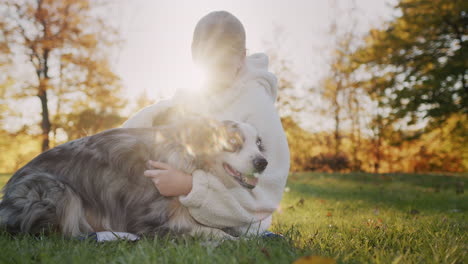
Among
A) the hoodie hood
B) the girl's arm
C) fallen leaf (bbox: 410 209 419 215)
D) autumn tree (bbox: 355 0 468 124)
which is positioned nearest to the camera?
the girl's arm

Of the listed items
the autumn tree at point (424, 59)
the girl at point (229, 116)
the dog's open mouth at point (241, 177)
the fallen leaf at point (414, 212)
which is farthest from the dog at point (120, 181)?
the autumn tree at point (424, 59)

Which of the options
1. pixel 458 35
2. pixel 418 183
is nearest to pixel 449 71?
pixel 458 35

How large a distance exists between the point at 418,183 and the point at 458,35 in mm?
6428

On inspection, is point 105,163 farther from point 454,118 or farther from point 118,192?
point 454,118

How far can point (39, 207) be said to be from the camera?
240 centimetres

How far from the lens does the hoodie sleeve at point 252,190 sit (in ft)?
7.98

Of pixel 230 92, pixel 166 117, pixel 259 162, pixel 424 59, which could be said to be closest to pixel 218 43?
pixel 230 92

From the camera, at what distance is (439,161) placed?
17422 mm

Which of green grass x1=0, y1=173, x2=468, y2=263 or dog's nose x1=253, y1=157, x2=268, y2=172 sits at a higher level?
dog's nose x1=253, y1=157, x2=268, y2=172

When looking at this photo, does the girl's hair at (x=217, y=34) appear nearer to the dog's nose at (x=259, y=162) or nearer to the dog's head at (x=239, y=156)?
the dog's head at (x=239, y=156)

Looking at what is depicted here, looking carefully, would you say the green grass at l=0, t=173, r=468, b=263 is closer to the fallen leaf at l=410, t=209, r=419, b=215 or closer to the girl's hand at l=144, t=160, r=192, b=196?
the girl's hand at l=144, t=160, r=192, b=196

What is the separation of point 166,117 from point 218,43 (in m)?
0.87

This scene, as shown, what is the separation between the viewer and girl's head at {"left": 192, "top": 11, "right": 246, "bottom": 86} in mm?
2645

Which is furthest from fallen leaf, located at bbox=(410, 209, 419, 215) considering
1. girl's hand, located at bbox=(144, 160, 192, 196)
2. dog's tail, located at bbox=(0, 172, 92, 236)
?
dog's tail, located at bbox=(0, 172, 92, 236)
